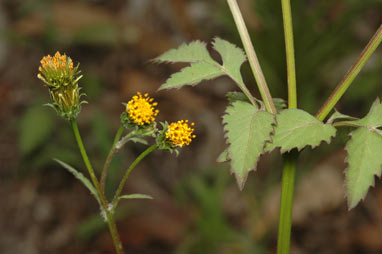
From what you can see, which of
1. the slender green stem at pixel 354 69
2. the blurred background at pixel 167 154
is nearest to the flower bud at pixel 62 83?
the slender green stem at pixel 354 69

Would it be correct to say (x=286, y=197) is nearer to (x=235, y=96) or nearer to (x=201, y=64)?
(x=235, y=96)

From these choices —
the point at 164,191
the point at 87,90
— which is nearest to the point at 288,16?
the point at 164,191

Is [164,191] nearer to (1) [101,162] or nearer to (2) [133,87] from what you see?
(1) [101,162]

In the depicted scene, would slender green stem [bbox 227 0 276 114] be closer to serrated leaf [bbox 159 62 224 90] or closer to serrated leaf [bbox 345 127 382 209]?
serrated leaf [bbox 159 62 224 90]

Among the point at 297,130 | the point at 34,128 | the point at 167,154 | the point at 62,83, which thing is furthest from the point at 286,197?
the point at 167,154

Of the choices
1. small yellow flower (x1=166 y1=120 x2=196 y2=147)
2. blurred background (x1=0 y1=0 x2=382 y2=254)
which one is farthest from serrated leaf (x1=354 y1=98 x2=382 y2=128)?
blurred background (x1=0 y1=0 x2=382 y2=254)

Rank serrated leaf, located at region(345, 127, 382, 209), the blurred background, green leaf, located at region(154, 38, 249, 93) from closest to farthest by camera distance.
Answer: serrated leaf, located at region(345, 127, 382, 209), green leaf, located at region(154, 38, 249, 93), the blurred background
